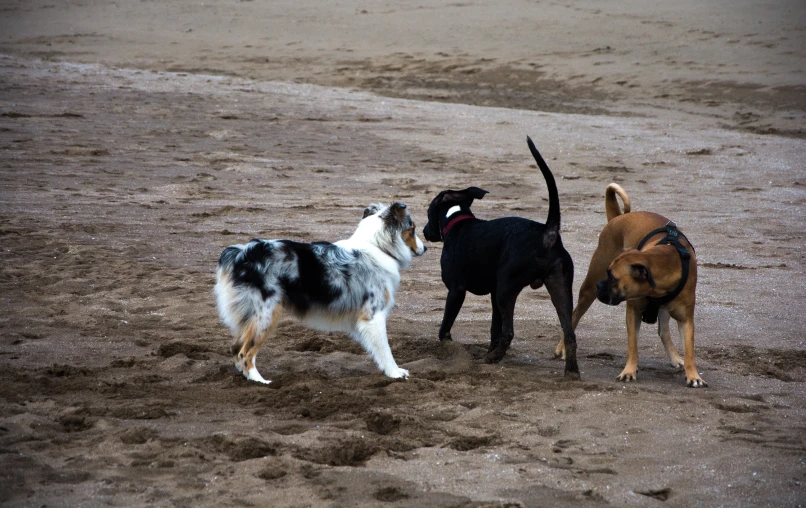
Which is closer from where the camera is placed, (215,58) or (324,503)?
(324,503)

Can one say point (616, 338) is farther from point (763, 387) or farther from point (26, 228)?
point (26, 228)

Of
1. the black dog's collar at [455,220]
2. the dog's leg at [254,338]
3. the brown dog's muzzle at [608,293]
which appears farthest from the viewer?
the black dog's collar at [455,220]

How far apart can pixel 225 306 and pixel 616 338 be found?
3.36 metres

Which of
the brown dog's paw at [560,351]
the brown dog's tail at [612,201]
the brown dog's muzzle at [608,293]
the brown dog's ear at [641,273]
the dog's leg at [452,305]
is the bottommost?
the brown dog's paw at [560,351]

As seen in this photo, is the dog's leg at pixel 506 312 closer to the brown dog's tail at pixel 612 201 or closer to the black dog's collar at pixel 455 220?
the black dog's collar at pixel 455 220

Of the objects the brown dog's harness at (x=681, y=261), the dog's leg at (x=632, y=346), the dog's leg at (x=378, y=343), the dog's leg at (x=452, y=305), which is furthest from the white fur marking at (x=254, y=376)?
the brown dog's harness at (x=681, y=261)

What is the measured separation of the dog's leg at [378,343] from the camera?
20.3ft

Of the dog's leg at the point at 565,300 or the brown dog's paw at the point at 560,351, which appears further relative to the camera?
the brown dog's paw at the point at 560,351

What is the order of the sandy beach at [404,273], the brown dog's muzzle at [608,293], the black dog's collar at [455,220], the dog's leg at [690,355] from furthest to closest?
1. the black dog's collar at [455,220]
2. the dog's leg at [690,355]
3. the brown dog's muzzle at [608,293]
4. the sandy beach at [404,273]

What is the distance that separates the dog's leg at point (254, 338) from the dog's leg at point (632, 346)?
2.43m

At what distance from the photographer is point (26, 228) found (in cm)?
968

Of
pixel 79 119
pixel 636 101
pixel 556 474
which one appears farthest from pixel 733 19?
pixel 556 474

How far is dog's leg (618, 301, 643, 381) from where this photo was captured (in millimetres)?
6266

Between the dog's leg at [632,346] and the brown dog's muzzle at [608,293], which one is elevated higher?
the brown dog's muzzle at [608,293]
